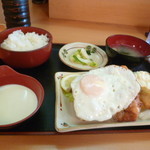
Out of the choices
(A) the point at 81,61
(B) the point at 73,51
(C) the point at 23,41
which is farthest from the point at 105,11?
(C) the point at 23,41

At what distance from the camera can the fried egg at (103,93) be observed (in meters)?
0.93

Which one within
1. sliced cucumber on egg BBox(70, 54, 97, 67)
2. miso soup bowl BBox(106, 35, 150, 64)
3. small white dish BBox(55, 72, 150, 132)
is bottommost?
small white dish BBox(55, 72, 150, 132)

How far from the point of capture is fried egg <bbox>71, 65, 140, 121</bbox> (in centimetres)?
93

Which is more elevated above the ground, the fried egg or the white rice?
the white rice

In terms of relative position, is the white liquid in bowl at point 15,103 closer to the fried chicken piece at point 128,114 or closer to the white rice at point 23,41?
the white rice at point 23,41

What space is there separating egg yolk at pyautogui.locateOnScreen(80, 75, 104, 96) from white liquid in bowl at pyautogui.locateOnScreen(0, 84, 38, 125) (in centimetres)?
30

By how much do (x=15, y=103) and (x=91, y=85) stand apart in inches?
17.7

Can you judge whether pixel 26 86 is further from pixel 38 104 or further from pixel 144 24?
pixel 144 24

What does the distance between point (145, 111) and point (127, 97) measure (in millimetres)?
153

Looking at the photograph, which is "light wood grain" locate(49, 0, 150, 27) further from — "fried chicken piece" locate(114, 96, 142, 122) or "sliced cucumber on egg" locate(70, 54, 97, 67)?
"fried chicken piece" locate(114, 96, 142, 122)

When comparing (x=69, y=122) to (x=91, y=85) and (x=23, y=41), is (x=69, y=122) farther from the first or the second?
(x=23, y=41)

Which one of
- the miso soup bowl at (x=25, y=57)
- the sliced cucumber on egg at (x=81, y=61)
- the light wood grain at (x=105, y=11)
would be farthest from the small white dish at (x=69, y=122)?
the light wood grain at (x=105, y=11)

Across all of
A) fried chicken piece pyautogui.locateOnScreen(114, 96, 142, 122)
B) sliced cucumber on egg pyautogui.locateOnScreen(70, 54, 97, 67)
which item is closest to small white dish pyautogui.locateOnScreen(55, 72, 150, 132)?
fried chicken piece pyautogui.locateOnScreen(114, 96, 142, 122)

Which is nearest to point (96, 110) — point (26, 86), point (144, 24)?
point (26, 86)
